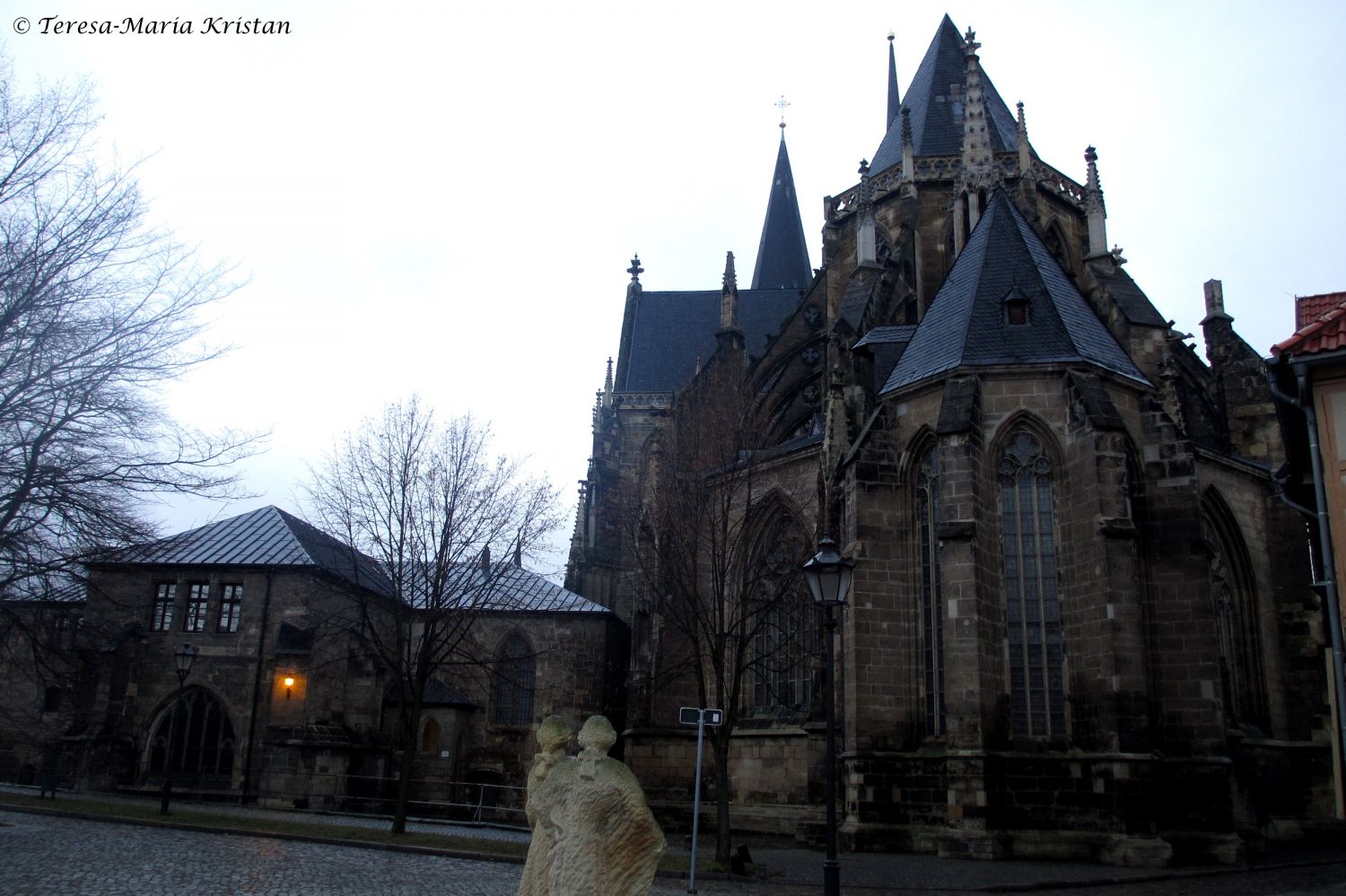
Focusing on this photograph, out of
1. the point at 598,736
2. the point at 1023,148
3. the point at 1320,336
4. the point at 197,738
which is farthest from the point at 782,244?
the point at 598,736

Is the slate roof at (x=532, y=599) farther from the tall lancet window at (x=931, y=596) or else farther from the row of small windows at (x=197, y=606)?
the tall lancet window at (x=931, y=596)

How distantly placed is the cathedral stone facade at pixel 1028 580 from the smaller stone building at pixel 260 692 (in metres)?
6.17

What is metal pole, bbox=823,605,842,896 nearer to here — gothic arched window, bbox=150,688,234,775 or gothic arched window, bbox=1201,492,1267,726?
gothic arched window, bbox=1201,492,1267,726

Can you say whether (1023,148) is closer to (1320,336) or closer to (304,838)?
(1320,336)

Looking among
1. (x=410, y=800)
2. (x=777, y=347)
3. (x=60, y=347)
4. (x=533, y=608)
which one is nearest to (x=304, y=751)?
(x=410, y=800)

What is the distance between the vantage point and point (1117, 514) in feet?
63.4

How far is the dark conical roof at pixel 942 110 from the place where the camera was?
33219 millimetres

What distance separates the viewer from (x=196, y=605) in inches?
1128

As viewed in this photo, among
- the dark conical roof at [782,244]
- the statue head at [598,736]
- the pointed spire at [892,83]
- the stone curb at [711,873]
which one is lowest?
the stone curb at [711,873]

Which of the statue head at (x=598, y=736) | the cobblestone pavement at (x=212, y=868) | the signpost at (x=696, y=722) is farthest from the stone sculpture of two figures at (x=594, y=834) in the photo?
the signpost at (x=696, y=722)

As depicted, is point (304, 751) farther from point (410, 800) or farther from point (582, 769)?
point (582, 769)

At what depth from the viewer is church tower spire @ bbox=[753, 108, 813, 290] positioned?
5353cm

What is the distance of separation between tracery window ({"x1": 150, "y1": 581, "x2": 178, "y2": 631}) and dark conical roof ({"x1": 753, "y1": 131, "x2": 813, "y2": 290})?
101ft

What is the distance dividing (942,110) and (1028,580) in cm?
1954
